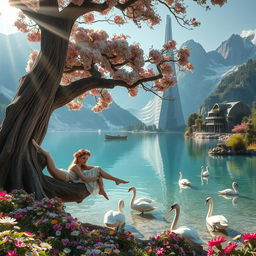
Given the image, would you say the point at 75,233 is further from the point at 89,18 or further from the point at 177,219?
the point at 89,18

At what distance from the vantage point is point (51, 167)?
21.1 feet

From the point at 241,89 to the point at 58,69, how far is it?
125m

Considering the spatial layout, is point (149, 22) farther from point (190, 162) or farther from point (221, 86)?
point (221, 86)

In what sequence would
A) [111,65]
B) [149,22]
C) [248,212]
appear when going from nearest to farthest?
[111,65], [149,22], [248,212]

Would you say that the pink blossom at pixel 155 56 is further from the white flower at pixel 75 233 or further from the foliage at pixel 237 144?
the foliage at pixel 237 144

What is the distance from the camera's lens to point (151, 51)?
7676mm

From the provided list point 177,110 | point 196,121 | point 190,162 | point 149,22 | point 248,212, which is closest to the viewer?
point 149,22

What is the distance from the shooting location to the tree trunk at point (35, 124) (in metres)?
5.94

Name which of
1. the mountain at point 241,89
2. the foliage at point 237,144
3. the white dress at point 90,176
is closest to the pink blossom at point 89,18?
the white dress at point 90,176

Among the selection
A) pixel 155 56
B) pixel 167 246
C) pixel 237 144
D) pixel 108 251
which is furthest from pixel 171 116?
pixel 108 251

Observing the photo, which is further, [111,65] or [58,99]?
[111,65]

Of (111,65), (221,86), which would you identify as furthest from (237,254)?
(221,86)

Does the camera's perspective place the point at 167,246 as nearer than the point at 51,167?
Yes

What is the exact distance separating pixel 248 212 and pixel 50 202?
9.44 metres
